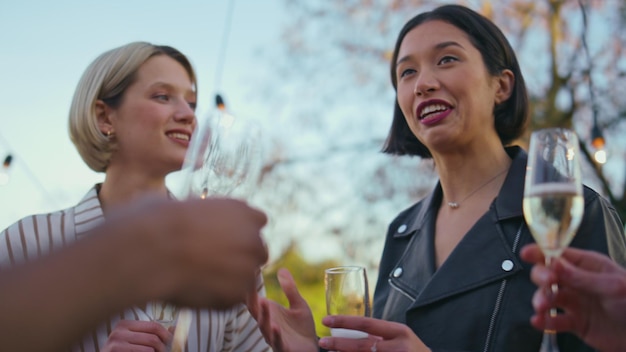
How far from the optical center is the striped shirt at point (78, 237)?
2.86 metres

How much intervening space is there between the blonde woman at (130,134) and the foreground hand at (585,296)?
5.70 feet

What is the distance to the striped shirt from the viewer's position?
286 cm

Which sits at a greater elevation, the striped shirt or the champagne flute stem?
the champagne flute stem

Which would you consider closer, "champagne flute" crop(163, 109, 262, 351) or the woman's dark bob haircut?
"champagne flute" crop(163, 109, 262, 351)

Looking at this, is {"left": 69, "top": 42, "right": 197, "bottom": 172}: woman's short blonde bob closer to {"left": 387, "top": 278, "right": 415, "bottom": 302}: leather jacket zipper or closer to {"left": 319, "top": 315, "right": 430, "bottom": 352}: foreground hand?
{"left": 387, "top": 278, "right": 415, "bottom": 302}: leather jacket zipper

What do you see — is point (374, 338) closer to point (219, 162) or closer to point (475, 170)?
point (219, 162)

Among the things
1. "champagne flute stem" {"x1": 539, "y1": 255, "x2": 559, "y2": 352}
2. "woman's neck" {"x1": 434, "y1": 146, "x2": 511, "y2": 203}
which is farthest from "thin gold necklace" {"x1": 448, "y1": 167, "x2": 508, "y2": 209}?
"champagne flute stem" {"x1": 539, "y1": 255, "x2": 559, "y2": 352}

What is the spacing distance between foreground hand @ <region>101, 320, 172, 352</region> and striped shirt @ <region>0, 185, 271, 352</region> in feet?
2.23

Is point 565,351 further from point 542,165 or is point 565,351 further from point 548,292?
point 542,165

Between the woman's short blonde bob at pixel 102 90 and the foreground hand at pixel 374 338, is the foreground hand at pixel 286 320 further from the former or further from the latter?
the woman's short blonde bob at pixel 102 90

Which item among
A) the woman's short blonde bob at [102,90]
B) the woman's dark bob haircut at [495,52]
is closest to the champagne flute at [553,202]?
the woman's dark bob haircut at [495,52]

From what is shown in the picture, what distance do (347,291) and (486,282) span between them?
662mm

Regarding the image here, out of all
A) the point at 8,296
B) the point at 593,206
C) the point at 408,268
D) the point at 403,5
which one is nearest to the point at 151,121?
the point at 408,268

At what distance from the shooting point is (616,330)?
5.03 feet
